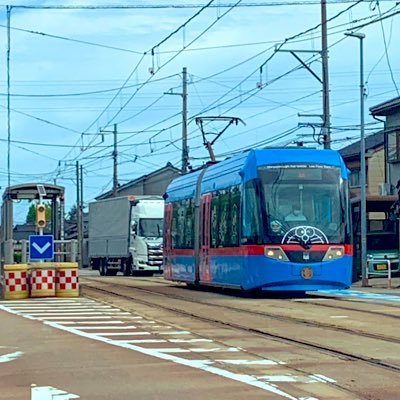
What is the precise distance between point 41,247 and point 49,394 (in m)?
15.3

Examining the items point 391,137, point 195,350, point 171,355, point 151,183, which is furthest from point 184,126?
point 151,183

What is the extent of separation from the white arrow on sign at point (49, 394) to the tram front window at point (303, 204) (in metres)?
13.1

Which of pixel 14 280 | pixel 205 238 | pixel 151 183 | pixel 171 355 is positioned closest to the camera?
pixel 171 355

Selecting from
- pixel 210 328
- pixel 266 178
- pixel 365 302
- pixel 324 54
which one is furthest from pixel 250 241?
pixel 324 54

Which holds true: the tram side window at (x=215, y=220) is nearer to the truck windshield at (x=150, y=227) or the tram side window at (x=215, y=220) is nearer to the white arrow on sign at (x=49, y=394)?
the white arrow on sign at (x=49, y=394)

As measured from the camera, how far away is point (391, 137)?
52156mm

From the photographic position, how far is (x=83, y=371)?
38.8ft

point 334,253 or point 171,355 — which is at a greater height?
point 334,253

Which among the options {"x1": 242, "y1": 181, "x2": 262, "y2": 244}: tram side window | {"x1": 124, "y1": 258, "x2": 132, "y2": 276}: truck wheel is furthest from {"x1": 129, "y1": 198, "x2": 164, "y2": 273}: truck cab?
{"x1": 242, "y1": 181, "x2": 262, "y2": 244}: tram side window

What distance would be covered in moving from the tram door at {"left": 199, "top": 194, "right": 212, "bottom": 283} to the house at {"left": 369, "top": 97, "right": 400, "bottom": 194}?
2351 cm

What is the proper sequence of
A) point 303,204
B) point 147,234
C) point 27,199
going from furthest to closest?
1. point 147,234
2. point 27,199
3. point 303,204

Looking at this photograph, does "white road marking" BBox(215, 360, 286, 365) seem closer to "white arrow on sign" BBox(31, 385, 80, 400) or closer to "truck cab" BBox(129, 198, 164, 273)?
"white arrow on sign" BBox(31, 385, 80, 400)

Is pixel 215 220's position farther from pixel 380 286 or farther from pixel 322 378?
pixel 322 378

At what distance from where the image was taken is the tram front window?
2322 centimetres
